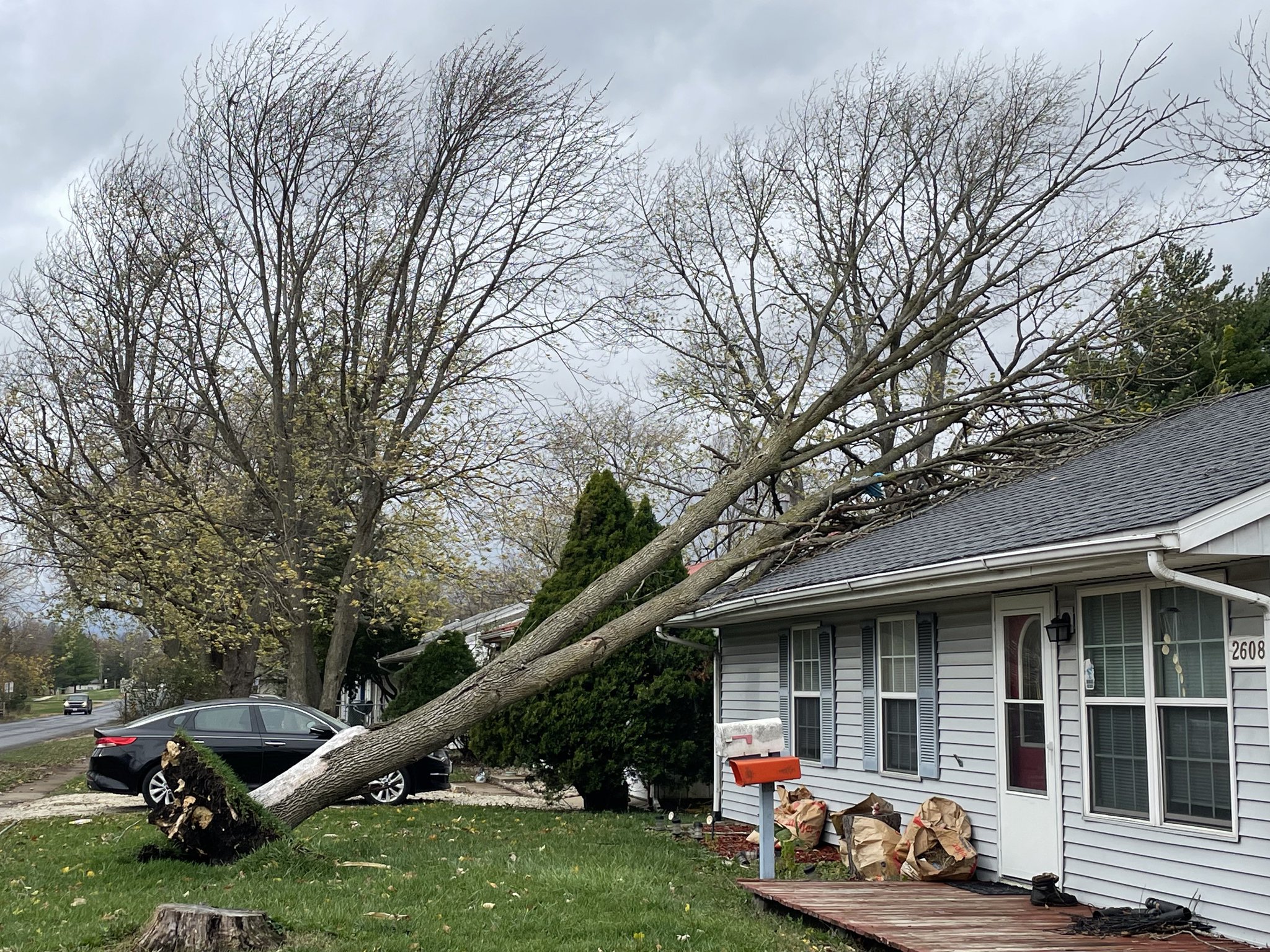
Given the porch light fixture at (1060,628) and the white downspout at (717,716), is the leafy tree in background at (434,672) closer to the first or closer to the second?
the white downspout at (717,716)

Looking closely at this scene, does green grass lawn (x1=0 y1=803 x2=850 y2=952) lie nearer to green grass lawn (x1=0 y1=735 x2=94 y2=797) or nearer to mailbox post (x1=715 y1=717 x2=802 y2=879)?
mailbox post (x1=715 y1=717 x2=802 y2=879)

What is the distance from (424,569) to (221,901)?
1348 cm

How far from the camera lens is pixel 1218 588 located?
658cm

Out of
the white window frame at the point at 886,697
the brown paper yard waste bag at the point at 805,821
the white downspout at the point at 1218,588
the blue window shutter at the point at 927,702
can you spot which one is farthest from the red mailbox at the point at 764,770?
the white downspout at the point at 1218,588

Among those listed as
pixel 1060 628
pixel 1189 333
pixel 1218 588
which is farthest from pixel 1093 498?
pixel 1189 333

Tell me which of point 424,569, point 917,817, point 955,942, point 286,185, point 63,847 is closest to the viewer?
point 955,942

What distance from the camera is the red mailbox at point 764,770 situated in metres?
8.67

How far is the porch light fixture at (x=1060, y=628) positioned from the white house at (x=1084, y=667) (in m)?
0.02

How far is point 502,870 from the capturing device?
29.4ft

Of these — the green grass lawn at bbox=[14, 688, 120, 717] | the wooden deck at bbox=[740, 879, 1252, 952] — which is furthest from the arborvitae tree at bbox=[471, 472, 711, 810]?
the green grass lawn at bbox=[14, 688, 120, 717]

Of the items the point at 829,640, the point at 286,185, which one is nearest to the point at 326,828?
the point at 829,640

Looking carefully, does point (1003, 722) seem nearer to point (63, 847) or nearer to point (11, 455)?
point (63, 847)

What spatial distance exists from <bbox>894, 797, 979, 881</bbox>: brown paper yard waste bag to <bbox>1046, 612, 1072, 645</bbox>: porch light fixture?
1.98 metres

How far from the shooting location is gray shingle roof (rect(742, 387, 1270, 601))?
7.44m
